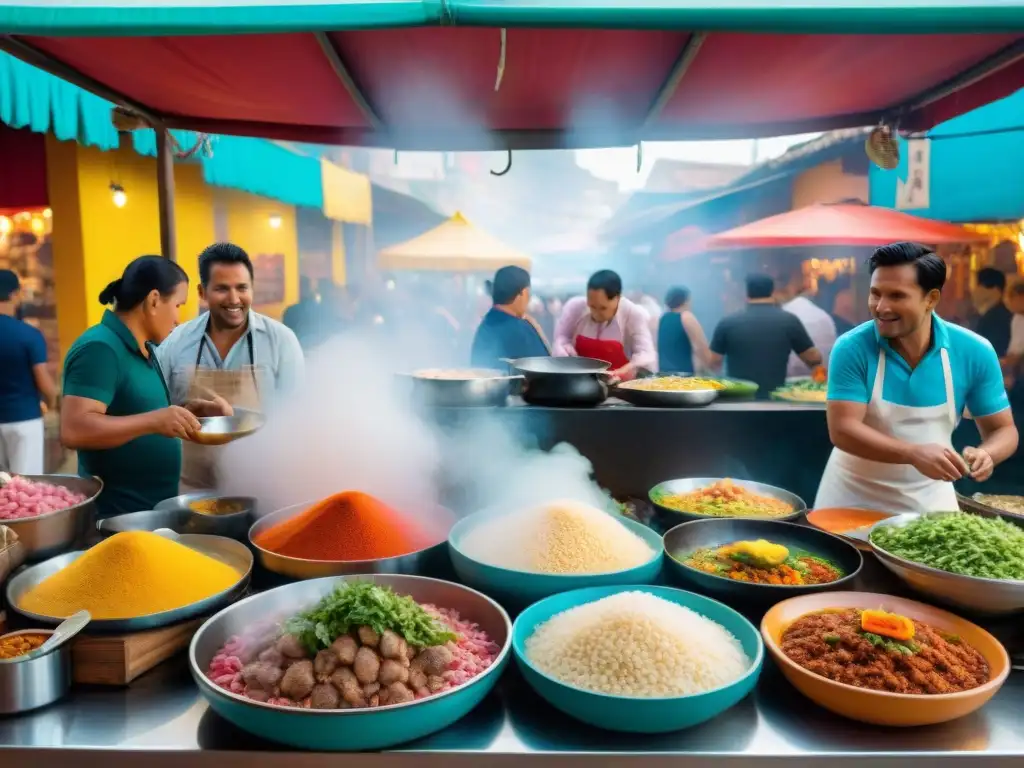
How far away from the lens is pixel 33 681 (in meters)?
1.31

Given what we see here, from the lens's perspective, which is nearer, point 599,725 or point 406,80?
point 599,725

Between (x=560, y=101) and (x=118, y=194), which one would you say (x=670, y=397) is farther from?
(x=118, y=194)

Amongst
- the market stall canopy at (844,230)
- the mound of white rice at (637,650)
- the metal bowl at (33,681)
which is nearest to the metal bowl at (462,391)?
the mound of white rice at (637,650)

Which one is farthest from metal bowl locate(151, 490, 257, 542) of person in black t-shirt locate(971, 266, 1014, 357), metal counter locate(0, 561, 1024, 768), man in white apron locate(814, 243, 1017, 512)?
person in black t-shirt locate(971, 266, 1014, 357)

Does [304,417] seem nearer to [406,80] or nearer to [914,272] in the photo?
[406,80]

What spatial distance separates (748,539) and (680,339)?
13.8 ft

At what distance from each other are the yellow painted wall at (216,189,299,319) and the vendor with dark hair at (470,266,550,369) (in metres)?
5.94

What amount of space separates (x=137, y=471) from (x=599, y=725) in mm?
2104

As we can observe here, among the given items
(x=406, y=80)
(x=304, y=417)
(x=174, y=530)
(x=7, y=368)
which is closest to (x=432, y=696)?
(x=174, y=530)

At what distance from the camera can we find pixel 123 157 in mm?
6188

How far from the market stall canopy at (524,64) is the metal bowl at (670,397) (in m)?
1.21

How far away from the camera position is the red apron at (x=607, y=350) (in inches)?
178

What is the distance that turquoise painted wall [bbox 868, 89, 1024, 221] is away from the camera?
17.4ft

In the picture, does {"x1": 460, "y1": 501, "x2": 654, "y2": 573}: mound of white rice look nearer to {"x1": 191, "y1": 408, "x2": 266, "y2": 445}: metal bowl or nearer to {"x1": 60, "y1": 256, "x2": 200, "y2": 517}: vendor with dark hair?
{"x1": 191, "y1": 408, "x2": 266, "y2": 445}: metal bowl
